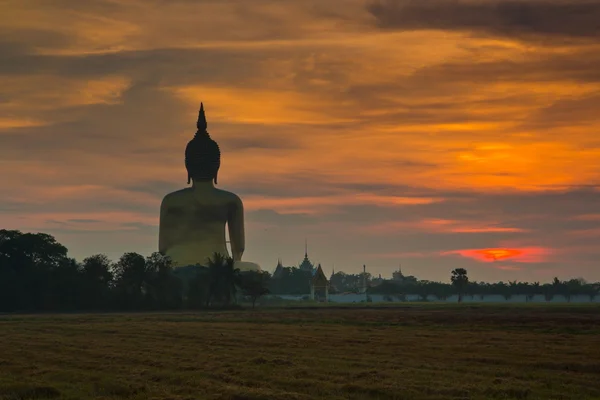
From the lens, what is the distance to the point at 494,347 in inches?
1752

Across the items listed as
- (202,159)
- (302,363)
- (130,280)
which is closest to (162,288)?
(130,280)

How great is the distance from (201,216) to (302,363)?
121136 mm

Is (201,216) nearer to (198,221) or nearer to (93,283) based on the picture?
(198,221)

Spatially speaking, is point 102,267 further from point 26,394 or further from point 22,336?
point 26,394

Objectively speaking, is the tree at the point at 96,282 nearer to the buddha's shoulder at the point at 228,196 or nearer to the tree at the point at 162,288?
the tree at the point at 162,288

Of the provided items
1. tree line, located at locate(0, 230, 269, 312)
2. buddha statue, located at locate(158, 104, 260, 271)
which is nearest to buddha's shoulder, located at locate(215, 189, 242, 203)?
buddha statue, located at locate(158, 104, 260, 271)

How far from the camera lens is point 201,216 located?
6176 inches

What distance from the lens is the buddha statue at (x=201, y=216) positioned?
513 ft

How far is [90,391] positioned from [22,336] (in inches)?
1017

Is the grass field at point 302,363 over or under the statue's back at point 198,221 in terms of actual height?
under

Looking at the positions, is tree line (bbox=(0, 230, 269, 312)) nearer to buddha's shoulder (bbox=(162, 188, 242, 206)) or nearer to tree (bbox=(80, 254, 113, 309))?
tree (bbox=(80, 254, 113, 309))

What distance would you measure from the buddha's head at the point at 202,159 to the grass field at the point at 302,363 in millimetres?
98026

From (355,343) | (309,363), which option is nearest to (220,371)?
(309,363)

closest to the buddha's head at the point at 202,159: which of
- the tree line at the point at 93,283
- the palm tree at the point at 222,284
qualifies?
the tree line at the point at 93,283
